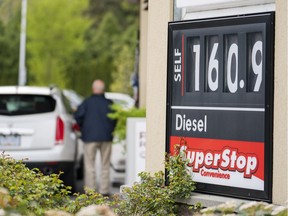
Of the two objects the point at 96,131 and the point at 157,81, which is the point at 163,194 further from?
the point at 96,131

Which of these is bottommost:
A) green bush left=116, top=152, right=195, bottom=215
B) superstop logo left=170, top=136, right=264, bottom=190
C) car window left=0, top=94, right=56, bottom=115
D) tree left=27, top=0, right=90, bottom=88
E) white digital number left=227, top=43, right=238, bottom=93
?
green bush left=116, top=152, right=195, bottom=215

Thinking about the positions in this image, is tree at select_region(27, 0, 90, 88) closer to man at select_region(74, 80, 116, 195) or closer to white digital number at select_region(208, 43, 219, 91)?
man at select_region(74, 80, 116, 195)

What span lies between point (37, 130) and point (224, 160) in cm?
638

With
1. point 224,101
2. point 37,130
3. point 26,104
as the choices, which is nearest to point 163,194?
point 224,101

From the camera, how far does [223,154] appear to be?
6.61 meters

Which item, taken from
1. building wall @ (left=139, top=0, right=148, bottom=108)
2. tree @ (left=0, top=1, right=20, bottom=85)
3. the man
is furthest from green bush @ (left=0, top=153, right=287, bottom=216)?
tree @ (left=0, top=1, right=20, bottom=85)

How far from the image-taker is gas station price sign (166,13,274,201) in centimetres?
633

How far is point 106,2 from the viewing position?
216 feet

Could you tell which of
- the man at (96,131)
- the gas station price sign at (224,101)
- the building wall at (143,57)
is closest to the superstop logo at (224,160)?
the gas station price sign at (224,101)

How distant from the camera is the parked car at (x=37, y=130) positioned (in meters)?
12.6

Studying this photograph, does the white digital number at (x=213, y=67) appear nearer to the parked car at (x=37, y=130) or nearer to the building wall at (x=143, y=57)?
the parked car at (x=37, y=130)

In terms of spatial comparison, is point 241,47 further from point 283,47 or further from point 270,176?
point 270,176

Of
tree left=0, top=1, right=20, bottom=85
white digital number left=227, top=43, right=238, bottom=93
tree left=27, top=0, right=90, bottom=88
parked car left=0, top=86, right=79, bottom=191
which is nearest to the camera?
white digital number left=227, top=43, right=238, bottom=93

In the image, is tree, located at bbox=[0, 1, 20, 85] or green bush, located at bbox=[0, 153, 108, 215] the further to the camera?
tree, located at bbox=[0, 1, 20, 85]
